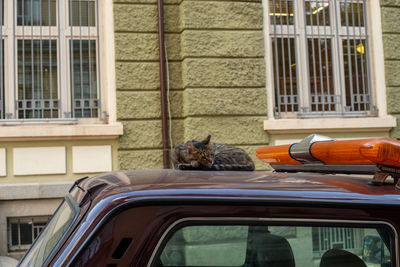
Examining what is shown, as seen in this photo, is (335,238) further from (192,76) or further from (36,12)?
(36,12)

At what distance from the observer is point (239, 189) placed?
4.70 feet

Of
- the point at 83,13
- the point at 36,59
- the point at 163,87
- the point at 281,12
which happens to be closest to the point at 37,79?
the point at 36,59

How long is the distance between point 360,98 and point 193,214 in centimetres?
692

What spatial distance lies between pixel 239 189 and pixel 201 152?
2.88 feet

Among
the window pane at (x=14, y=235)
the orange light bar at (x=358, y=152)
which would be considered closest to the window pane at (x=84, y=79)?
the window pane at (x=14, y=235)

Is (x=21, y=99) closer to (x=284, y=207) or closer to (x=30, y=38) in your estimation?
(x=30, y=38)

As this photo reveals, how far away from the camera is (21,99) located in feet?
22.4

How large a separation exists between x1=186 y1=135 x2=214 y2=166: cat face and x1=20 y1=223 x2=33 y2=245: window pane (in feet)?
16.0

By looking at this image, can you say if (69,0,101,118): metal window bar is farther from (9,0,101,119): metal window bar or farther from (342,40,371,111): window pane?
(342,40,371,111): window pane

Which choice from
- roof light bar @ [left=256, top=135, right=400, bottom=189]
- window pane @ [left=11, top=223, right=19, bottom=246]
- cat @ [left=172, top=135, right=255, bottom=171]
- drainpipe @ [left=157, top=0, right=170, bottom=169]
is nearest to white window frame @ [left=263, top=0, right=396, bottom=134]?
drainpipe @ [left=157, top=0, right=170, bottom=169]

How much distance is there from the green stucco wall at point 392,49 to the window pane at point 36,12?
4.99 m

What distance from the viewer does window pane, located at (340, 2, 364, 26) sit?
25.7 feet

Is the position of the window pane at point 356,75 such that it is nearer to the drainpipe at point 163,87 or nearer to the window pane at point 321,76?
the window pane at point 321,76

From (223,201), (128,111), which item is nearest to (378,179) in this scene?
(223,201)
